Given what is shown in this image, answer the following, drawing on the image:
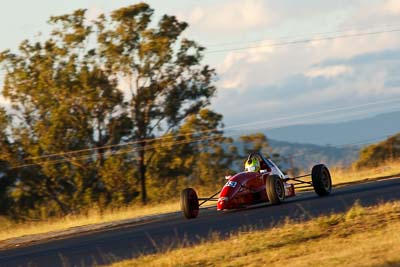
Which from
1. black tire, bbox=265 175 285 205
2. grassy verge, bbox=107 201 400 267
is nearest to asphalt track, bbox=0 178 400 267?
black tire, bbox=265 175 285 205

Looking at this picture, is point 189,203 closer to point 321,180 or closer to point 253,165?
point 253,165

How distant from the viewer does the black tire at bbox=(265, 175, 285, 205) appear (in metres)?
21.8

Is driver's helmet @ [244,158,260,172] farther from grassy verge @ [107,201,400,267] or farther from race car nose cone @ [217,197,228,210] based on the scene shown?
grassy verge @ [107,201,400,267]

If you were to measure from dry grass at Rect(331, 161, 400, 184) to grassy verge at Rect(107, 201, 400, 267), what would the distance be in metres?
14.3

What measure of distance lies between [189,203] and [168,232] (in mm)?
3023

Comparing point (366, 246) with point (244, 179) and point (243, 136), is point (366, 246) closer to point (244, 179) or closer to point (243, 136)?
point (244, 179)

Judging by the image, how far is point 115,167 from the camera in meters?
49.4

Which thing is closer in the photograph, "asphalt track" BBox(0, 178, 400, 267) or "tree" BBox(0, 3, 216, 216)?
"asphalt track" BBox(0, 178, 400, 267)

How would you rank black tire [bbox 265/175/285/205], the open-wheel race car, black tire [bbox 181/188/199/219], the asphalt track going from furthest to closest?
black tire [bbox 181/188/199/219]
the open-wheel race car
black tire [bbox 265/175/285/205]
the asphalt track

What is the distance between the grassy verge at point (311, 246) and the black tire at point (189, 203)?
Answer: 6.10 m

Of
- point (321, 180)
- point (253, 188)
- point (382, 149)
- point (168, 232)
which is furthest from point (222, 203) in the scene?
point (382, 149)

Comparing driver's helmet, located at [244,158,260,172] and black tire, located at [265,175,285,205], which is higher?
driver's helmet, located at [244,158,260,172]

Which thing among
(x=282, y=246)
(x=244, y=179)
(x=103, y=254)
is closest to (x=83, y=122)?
(x=244, y=179)

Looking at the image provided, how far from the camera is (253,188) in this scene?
2242 centimetres
